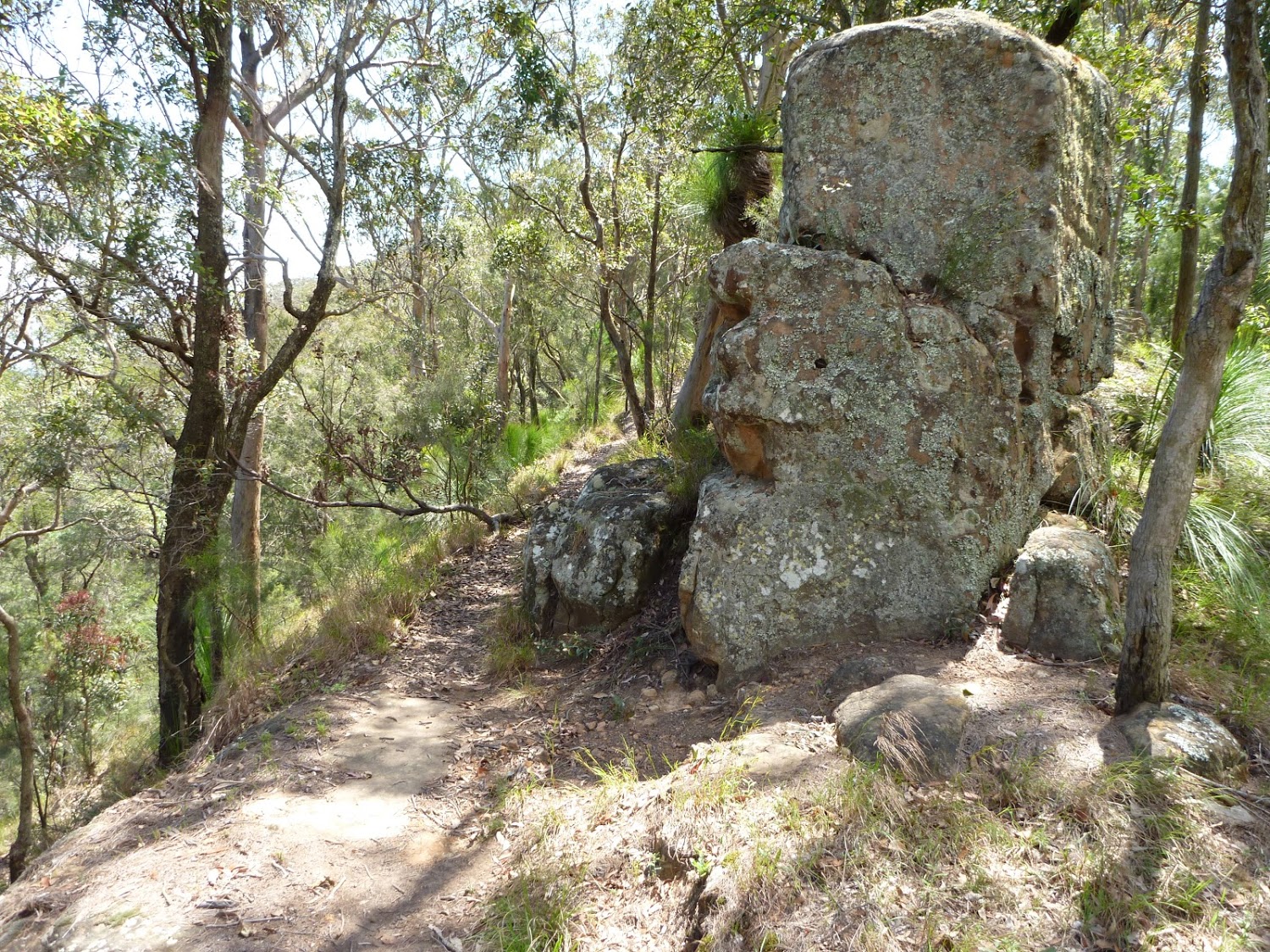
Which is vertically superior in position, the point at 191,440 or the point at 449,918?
the point at 191,440

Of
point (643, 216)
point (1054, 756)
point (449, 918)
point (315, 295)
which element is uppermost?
point (643, 216)

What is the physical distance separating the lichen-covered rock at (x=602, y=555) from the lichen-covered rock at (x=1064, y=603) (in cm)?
251

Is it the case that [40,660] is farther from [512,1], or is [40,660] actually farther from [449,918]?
[449,918]

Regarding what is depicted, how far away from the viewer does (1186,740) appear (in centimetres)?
291

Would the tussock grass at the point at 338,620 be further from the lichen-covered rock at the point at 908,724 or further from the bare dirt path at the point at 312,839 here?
the lichen-covered rock at the point at 908,724

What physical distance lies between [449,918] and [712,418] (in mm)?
3149

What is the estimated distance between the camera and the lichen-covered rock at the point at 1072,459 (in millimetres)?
4789

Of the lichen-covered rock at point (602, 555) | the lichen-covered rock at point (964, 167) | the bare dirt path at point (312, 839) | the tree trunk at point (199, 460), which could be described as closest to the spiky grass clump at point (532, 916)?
the bare dirt path at point (312, 839)

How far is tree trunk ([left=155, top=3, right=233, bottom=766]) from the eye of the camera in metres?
7.24

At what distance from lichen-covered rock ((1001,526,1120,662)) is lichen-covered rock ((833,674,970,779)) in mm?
835

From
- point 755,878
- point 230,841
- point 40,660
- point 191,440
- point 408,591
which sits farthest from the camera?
point 40,660

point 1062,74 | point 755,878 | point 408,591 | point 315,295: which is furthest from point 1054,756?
point 315,295

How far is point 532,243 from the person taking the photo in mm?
10445

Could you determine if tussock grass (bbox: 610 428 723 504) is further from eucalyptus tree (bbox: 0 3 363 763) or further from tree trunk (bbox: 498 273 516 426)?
tree trunk (bbox: 498 273 516 426)
